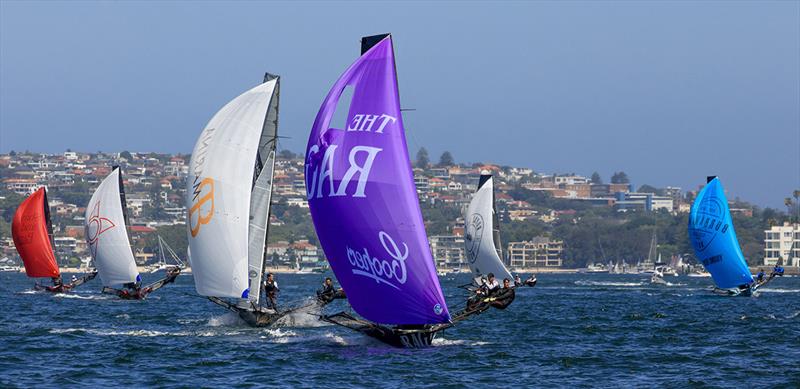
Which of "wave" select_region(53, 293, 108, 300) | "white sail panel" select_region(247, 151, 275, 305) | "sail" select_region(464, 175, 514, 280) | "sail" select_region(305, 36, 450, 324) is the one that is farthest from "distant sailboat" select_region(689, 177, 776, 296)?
"sail" select_region(305, 36, 450, 324)

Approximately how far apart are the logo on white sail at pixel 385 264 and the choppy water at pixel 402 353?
1929 millimetres

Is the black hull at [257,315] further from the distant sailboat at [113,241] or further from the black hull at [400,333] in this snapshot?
the distant sailboat at [113,241]

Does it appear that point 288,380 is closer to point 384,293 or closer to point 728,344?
point 384,293

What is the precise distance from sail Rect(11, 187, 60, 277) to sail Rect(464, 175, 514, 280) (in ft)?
74.6

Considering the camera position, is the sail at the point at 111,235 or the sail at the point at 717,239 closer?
the sail at the point at 111,235

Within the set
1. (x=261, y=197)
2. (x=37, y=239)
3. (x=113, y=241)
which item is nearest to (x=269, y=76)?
(x=261, y=197)

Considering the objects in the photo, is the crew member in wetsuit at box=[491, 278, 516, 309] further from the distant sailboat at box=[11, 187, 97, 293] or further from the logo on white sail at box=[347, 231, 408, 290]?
the distant sailboat at box=[11, 187, 97, 293]

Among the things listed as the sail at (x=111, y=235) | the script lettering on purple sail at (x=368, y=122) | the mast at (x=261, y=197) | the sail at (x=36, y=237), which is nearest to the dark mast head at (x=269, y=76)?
the mast at (x=261, y=197)

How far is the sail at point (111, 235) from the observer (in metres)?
67.9

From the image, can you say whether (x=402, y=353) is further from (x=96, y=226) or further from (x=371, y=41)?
(x=96, y=226)

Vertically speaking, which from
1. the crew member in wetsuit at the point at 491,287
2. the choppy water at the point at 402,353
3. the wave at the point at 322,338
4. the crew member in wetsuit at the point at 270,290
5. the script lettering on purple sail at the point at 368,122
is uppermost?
the script lettering on purple sail at the point at 368,122

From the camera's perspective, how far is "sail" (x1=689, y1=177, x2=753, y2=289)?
80.1m

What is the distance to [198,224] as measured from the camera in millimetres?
44062

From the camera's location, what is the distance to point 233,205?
143ft
